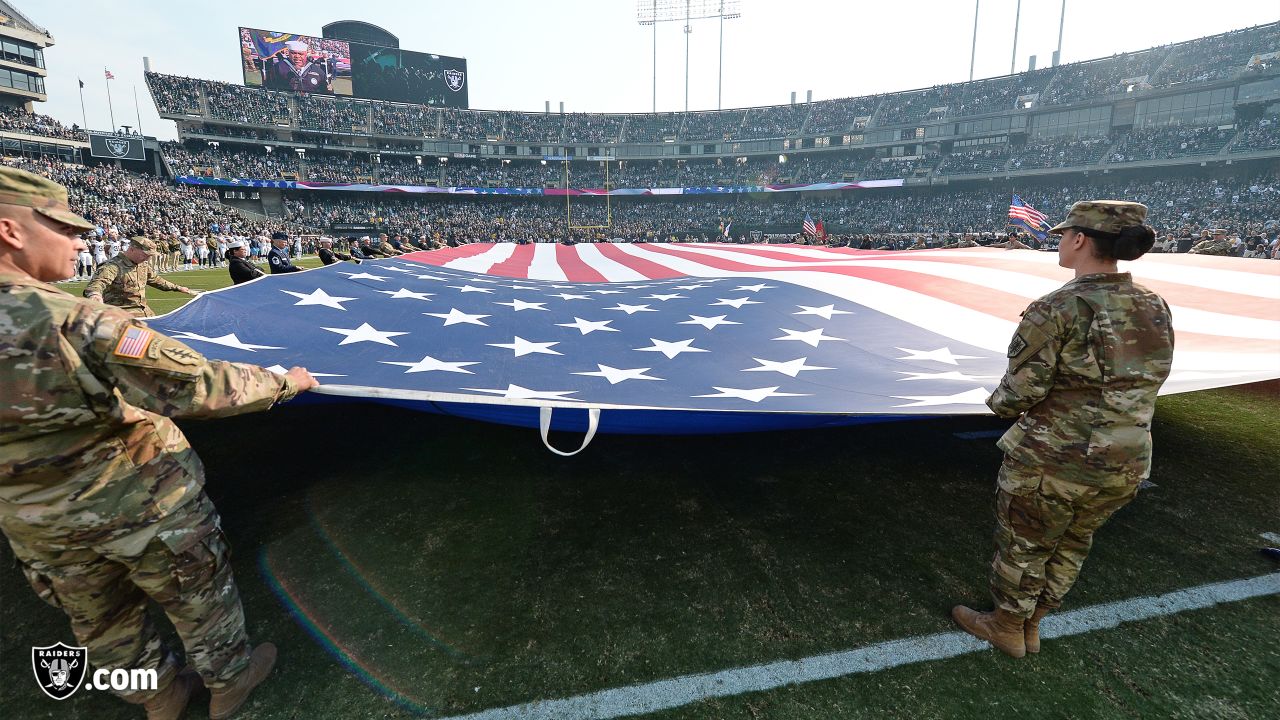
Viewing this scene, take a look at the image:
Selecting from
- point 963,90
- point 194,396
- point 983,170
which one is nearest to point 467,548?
point 194,396

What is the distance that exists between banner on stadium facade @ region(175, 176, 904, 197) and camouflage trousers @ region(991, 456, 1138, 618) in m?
44.6

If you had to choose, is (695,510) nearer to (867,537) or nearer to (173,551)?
(867,537)

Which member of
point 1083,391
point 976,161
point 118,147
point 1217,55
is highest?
point 1217,55

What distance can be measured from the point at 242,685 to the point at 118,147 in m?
52.8

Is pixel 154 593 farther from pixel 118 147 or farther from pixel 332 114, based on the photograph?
pixel 332 114

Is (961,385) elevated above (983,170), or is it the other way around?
(983,170)

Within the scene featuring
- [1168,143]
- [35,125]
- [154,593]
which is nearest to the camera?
[154,593]

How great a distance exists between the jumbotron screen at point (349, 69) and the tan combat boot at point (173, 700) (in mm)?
58338

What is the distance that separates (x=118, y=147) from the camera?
37.4 m

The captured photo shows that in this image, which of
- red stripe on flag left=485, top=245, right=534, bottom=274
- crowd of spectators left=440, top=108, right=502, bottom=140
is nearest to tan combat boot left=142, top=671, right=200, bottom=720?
red stripe on flag left=485, top=245, right=534, bottom=274

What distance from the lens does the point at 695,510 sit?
12.0 feet

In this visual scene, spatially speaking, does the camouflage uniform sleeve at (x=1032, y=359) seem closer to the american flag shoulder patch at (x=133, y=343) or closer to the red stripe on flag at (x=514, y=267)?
the american flag shoulder patch at (x=133, y=343)

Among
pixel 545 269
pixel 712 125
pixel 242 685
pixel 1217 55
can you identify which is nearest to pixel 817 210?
pixel 712 125

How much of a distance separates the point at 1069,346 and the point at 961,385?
0.89 m
